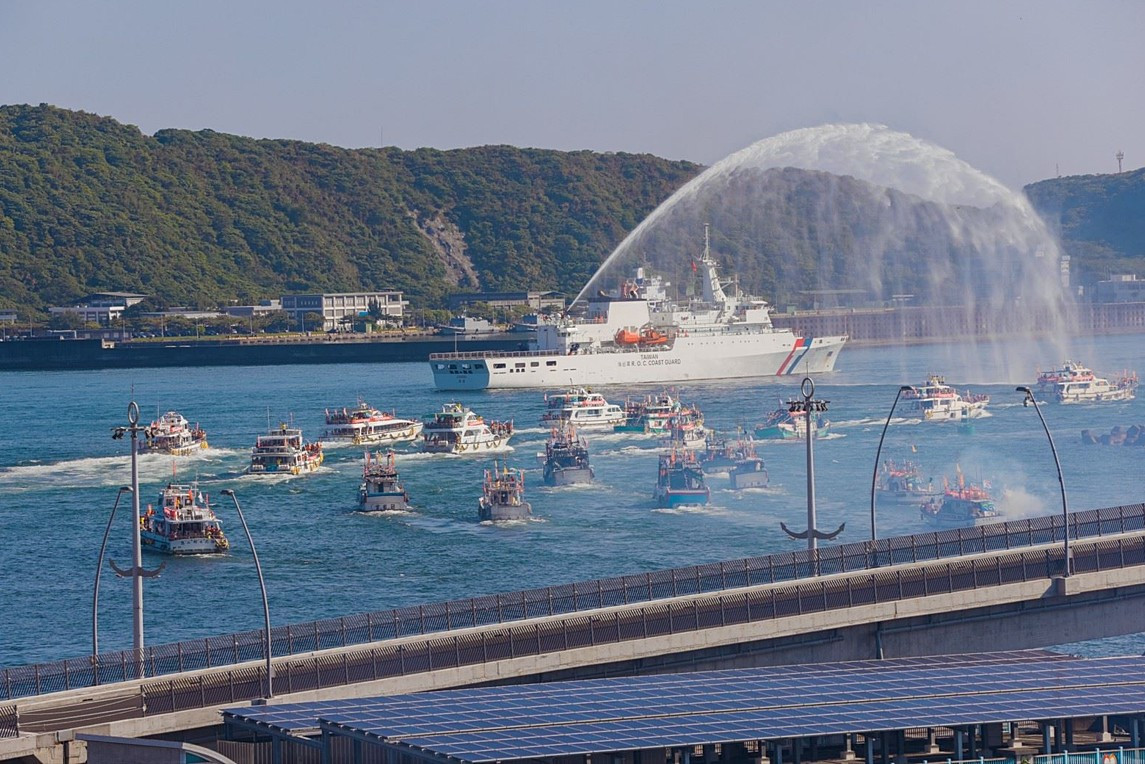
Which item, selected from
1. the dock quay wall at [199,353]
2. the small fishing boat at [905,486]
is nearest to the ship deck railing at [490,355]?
the dock quay wall at [199,353]

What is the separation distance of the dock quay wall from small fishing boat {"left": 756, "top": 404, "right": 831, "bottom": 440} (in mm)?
84199

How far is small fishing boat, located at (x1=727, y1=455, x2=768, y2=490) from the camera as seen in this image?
70875 mm

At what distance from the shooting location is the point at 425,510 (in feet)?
223

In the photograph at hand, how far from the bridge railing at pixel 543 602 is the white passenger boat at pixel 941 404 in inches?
2268

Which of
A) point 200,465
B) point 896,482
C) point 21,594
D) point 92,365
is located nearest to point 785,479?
Result: point 896,482

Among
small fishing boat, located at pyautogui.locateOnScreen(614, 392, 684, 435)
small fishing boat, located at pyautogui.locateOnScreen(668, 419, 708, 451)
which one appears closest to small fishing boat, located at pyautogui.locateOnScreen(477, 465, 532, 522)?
small fishing boat, located at pyautogui.locateOnScreen(668, 419, 708, 451)

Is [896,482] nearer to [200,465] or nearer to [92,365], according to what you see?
[200,465]

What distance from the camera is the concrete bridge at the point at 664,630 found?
90.5ft

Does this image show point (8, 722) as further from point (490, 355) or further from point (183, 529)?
point (490, 355)

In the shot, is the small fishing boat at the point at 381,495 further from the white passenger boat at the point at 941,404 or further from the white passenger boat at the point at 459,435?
the white passenger boat at the point at 941,404

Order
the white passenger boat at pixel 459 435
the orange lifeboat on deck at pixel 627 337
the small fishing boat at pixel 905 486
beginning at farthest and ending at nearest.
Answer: the orange lifeboat on deck at pixel 627 337 < the white passenger boat at pixel 459 435 < the small fishing boat at pixel 905 486

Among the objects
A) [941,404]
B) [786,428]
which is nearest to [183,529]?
[786,428]

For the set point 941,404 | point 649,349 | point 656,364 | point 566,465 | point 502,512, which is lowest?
point 502,512

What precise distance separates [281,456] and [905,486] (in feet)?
91.6
